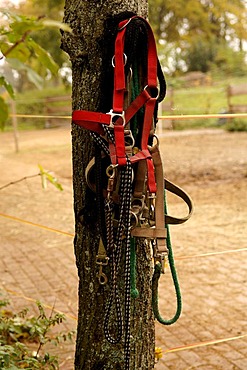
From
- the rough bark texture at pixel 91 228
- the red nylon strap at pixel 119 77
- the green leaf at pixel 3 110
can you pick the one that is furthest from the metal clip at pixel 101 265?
the green leaf at pixel 3 110

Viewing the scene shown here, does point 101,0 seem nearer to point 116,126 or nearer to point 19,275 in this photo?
point 116,126

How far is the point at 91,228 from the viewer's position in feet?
7.39

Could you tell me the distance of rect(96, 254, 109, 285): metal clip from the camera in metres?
2.13

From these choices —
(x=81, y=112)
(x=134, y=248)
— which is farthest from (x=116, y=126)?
(x=134, y=248)

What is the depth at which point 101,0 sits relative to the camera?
214 centimetres

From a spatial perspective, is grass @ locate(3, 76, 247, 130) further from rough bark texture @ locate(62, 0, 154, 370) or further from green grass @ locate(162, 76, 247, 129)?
rough bark texture @ locate(62, 0, 154, 370)

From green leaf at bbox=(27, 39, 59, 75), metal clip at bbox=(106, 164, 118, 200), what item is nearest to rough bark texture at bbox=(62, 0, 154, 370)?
metal clip at bbox=(106, 164, 118, 200)

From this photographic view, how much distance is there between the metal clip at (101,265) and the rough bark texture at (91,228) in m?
0.05

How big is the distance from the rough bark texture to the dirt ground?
32.6 inches

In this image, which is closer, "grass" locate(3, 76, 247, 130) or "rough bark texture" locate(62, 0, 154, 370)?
"rough bark texture" locate(62, 0, 154, 370)

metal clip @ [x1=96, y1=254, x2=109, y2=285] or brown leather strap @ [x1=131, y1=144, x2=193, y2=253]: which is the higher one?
brown leather strap @ [x1=131, y1=144, x2=193, y2=253]

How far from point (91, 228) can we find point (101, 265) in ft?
0.54

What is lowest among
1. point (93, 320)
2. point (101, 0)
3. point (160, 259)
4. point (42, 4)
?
point (93, 320)

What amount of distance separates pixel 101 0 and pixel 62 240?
14.2ft
